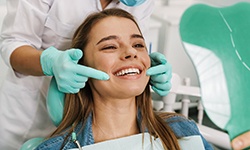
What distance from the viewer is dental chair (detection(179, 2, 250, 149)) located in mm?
1257

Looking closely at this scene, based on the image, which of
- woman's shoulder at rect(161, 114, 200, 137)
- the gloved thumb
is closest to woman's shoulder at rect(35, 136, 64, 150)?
the gloved thumb

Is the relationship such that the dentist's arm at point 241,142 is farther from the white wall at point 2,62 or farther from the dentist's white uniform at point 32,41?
the white wall at point 2,62

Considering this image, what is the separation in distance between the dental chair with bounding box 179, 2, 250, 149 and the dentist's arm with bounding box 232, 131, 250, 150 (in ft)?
0.10

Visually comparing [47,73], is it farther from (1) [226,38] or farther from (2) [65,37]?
(1) [226,38]

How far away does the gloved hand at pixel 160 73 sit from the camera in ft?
4.15

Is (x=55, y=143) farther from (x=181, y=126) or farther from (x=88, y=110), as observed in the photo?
(x=181, y=126)

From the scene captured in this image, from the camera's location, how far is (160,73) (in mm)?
1302

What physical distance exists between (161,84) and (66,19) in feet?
1.34

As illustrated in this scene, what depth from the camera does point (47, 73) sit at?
1248mm

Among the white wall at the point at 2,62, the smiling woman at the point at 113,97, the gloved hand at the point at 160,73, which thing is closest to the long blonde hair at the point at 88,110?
the smiling woman at the point at 113,97

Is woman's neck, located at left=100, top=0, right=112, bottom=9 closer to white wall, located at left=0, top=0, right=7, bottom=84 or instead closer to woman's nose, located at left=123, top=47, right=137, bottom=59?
woman's nose, located at left=123, top=47, right=137, bottom=59

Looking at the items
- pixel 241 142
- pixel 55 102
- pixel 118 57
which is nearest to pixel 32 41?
pixel 55 102

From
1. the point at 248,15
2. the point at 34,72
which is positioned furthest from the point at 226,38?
the point at 34,72

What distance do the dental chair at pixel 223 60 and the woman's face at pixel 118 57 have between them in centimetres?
18
